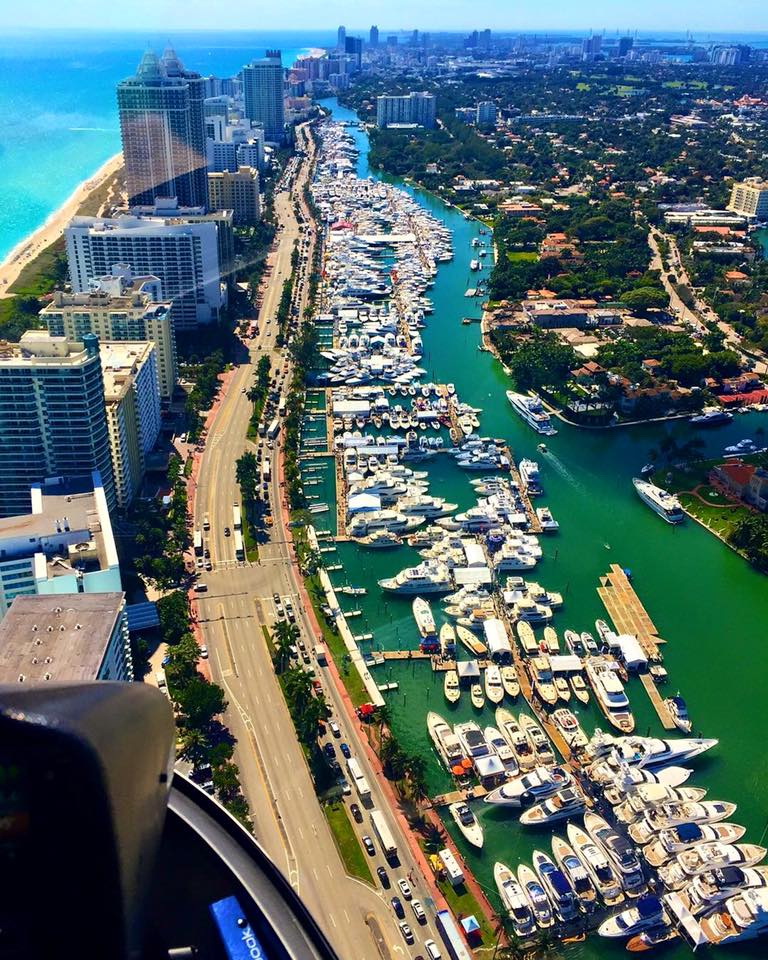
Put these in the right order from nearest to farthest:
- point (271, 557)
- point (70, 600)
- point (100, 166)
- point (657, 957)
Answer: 1. point (657, 957)
2. point (70, 600)
3. point (271, 557)
4. point (100, 166)

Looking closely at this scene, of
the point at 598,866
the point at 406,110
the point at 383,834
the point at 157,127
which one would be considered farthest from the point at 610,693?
the point at 406,110

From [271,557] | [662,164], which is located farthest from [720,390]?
[662,164]

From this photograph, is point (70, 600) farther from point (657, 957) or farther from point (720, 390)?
point (720, 390)

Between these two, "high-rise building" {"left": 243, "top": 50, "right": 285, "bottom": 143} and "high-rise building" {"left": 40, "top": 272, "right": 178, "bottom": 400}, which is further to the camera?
"high-rise building" {"left": 243, "top": 50, "right": 285, "bottom": 143}

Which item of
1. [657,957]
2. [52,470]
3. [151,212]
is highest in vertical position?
[151,212]

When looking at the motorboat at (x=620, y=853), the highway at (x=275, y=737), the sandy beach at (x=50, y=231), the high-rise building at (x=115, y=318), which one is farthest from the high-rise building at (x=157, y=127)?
the motorboat at (x=620, y=853)

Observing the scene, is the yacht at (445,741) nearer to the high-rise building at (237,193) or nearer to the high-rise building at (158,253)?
the high-rise building at (158,253)

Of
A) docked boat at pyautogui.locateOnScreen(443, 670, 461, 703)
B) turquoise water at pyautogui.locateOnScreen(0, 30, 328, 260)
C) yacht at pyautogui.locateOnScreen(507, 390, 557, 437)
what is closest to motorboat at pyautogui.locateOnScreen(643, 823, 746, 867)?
docked boat at pyautogui.locateOnScreen(443, 670, 461, 703)

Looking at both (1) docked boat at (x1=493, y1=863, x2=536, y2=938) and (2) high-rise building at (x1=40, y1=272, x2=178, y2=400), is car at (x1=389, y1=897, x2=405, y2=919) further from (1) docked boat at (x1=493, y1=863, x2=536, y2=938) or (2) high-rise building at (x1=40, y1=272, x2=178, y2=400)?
(2) high-rise building at (x1=40, y1=272, x2=178, y2=400)

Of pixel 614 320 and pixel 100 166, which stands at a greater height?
pixel 100 166
